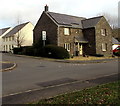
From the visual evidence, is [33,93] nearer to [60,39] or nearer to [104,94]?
[104,94]

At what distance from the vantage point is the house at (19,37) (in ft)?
143

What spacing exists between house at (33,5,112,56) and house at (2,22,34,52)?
12.5 m

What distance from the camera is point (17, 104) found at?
5.13 meters

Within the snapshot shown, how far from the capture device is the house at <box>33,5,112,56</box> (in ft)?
91.7

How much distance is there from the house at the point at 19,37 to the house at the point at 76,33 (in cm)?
1246

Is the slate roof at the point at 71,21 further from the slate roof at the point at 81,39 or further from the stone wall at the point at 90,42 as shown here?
the slate roof at the point at 81,39

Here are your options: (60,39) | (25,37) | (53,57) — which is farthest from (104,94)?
(25,37)

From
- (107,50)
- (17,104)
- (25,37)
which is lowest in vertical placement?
(17,104)

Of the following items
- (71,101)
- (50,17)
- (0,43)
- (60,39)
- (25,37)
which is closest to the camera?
(71,101)

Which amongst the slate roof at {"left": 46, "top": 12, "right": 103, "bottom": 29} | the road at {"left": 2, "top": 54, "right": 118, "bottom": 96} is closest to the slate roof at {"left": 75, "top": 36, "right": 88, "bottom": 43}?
the slate roof at {"left": 46, "top": 12, "right": 103, "bottom": 29}

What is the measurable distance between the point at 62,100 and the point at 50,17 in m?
25.5

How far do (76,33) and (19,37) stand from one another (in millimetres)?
19927

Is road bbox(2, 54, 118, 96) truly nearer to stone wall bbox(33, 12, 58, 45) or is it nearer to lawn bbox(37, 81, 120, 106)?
lawn bbox(37, 81, 120, 106)

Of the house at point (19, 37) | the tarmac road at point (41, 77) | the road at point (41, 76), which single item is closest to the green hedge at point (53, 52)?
the road at point (41, 76)
